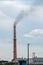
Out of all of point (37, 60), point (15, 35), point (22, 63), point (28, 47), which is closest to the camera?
point (22, 63)

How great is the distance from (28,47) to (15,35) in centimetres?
567

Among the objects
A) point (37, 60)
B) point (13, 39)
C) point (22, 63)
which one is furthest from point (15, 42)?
point (37, 60)

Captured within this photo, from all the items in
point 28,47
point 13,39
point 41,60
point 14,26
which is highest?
point 14,26

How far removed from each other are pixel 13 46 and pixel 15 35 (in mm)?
2296

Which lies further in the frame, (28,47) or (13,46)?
(28,47)

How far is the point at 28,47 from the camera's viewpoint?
4491 cm

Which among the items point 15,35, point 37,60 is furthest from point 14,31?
point 37,60

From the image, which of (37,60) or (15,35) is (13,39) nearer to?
(15,35)

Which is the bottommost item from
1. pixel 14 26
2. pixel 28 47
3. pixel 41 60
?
pixel 41 60

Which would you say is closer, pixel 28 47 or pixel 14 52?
pixel 14 52

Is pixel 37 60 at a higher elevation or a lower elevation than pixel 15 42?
lower

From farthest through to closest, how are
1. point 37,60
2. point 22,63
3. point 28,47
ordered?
point 37,60, point 28,47, point 22,63

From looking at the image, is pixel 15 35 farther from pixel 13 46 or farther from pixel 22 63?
pixel 22 63

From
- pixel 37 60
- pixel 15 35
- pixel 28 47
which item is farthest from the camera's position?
pixel 37 60
